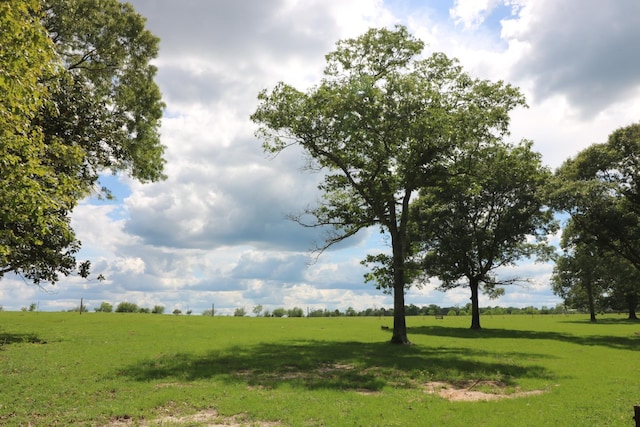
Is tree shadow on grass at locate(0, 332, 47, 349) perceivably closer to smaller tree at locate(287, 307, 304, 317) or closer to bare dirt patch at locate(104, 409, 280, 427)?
bare dirt patch at locate(104, 409, 280, 427)

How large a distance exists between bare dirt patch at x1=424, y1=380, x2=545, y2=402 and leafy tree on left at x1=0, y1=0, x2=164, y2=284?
15707mm

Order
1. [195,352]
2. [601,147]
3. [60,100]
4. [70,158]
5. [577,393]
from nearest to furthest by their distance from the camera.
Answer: [577,393], [70,158], [60,100], [195,352], [601,147]

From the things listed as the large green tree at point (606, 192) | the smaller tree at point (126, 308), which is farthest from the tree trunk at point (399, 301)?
the smaller tree at point (126, 308)

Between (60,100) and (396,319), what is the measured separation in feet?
88.6

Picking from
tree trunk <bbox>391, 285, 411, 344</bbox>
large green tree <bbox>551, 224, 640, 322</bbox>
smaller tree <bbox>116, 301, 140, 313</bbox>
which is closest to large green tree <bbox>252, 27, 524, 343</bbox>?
tree trunk <bbox>391, 285, 411, 344</bbox>

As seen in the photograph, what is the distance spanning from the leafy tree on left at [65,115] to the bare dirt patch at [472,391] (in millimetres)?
15707

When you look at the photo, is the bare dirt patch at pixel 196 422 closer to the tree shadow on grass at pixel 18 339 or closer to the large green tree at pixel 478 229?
the tree shadow on grass at pixel 18 339

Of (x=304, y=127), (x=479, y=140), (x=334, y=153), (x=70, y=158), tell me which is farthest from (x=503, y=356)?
(x=70, y=158)

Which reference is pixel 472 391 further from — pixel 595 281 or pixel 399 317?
pixel 595 281

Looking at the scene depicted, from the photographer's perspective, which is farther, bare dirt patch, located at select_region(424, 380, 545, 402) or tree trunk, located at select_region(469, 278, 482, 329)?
tree trunk, located at select_region(469, 278, 482, 329)

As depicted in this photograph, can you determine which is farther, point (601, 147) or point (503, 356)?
point (601, 147)

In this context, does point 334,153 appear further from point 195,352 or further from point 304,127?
point 195,352

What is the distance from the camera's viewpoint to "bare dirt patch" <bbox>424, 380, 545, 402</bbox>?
53.7 feet

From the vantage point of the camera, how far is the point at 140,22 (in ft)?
109
